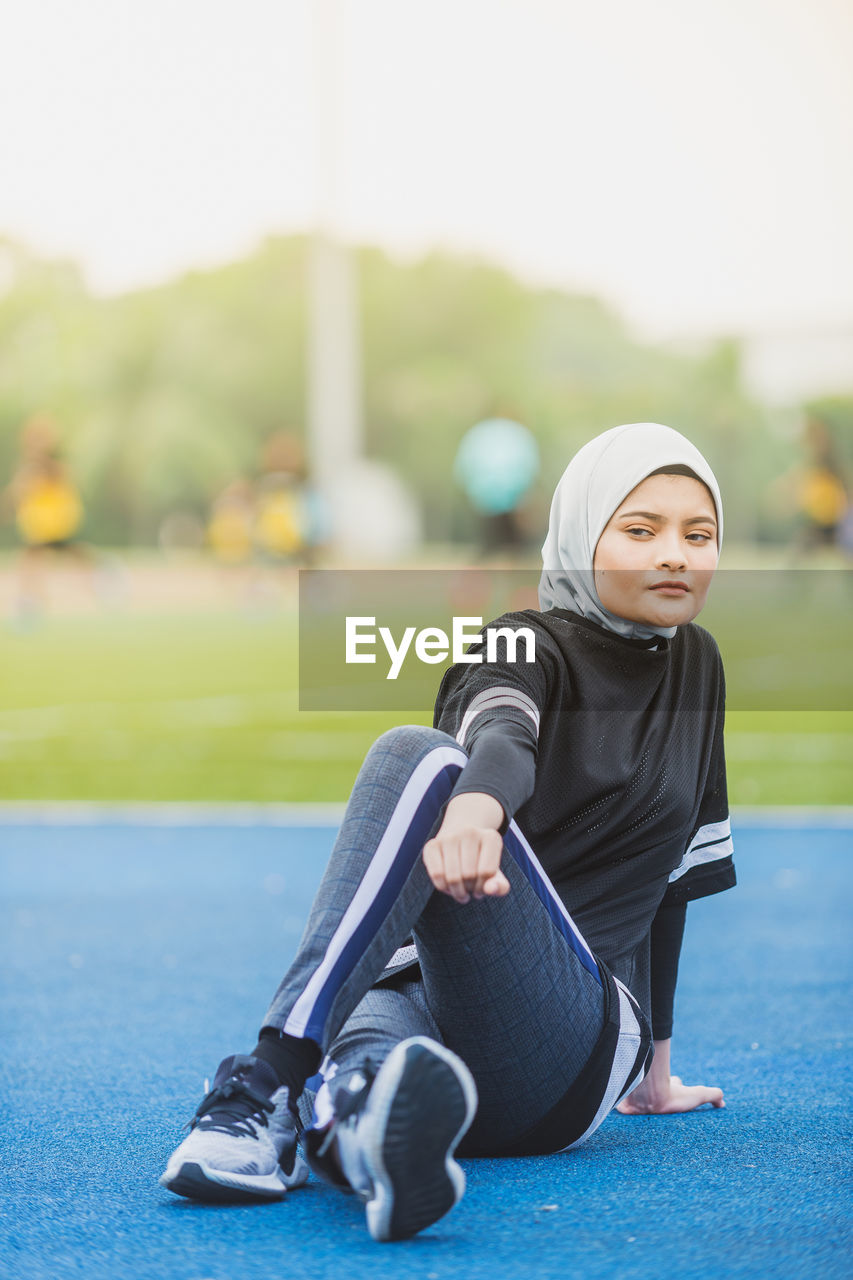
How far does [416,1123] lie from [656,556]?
909mm

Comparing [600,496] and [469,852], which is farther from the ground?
[600,496]

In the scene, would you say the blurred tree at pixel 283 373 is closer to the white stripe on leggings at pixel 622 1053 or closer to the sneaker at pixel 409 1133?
the white stripe on leggings at pixel 622 1053

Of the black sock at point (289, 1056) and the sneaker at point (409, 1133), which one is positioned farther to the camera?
the black sock at point (289, 1056)

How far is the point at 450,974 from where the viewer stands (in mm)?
2373

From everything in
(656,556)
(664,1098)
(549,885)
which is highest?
(656,556)

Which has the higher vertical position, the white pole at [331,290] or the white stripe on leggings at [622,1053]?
the white pole at [331,290]

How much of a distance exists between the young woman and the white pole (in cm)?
1873

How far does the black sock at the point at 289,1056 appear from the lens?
2.29 meters

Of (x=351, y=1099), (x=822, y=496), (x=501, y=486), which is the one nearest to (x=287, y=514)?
(x=501, y=486)

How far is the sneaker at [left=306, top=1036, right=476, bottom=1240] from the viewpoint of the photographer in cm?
207

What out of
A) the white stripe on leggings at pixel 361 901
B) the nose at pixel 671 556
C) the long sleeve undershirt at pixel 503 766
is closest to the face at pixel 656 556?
the nose at pixel 671 556

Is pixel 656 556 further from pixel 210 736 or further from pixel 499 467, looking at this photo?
pixel 499 467

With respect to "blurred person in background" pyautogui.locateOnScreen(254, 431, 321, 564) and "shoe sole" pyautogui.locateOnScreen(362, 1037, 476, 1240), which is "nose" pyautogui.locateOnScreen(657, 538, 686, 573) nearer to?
"shoe sole" pyautogui.locateOnScreen(362, 1037, 476, 1240)

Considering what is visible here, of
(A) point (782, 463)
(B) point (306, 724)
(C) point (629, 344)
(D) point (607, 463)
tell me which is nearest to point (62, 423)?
(C) point (629, 344)
